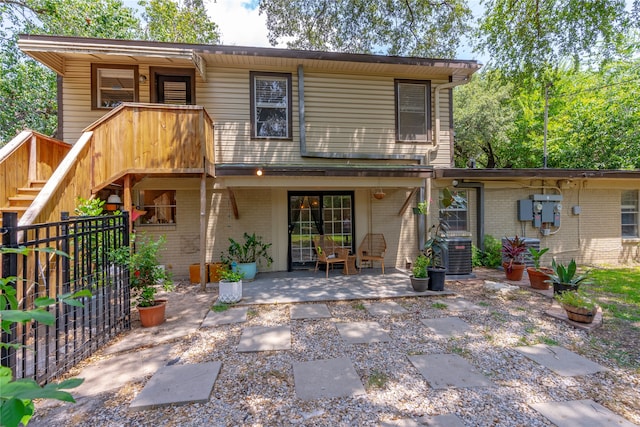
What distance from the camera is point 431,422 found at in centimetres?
239

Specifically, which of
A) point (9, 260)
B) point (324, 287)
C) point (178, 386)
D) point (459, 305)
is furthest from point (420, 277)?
point (9, 260)

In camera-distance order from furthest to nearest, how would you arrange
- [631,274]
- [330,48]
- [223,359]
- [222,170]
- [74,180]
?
1. [330,48]
2. [631,274]
3. [222,170]
4. [74,180]
5. [223,359]

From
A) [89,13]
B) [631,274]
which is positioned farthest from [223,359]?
[89,13]

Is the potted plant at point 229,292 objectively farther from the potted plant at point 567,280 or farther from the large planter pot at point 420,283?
the potted plant at point 567,280

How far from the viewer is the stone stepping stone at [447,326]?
4121 millimetres

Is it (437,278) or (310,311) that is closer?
(310,311)

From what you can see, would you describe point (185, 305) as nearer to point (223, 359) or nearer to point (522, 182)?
point (223, 359)

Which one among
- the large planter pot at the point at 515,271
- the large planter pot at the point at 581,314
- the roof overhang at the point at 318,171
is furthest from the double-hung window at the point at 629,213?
the roof overhang at the point at 318,171

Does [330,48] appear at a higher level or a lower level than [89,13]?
lower

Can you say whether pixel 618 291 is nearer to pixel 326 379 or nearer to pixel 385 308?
pixel 385 308

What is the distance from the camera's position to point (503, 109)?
16.5m

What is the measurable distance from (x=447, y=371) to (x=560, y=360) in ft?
4.71

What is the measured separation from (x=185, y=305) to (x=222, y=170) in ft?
9.02

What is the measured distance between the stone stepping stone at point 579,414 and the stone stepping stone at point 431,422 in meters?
0.80
